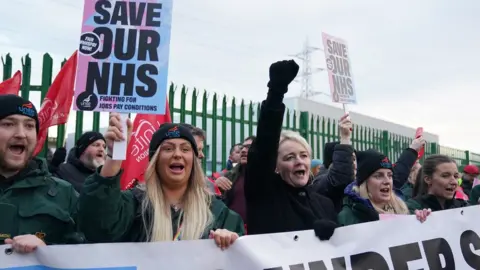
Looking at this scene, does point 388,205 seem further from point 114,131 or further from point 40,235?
point 40,235

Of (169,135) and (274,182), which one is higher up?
(169,135)

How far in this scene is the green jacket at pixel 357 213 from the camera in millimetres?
3146

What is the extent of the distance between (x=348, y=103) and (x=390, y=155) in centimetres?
772

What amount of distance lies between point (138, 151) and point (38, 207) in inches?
122

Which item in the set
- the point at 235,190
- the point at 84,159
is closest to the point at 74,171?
the point at 84,159

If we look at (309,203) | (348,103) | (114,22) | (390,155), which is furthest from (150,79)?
(390,155)

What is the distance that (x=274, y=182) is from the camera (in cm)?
298

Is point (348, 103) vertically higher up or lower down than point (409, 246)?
higher up

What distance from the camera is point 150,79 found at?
281 centimetres

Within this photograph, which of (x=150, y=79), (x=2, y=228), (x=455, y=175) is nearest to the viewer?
(x=2, y=228)

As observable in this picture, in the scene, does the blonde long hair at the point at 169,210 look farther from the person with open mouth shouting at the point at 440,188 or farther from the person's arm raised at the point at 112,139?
the person with open mouth shouting at the point at 440,188

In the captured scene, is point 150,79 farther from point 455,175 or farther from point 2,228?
point 455,175

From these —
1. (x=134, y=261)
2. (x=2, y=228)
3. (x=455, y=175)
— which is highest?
(x=455, y=175)

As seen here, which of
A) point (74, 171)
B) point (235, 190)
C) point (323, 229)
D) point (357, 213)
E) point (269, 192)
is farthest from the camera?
point (74, 171)
